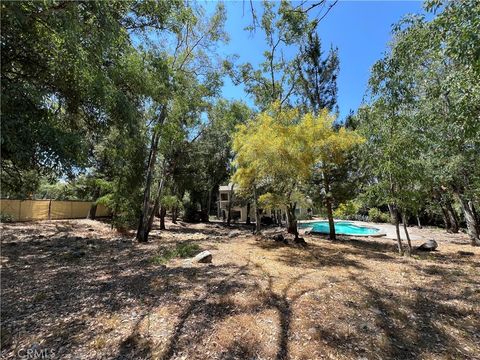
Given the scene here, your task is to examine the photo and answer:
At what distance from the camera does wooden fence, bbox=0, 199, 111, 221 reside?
14.2m

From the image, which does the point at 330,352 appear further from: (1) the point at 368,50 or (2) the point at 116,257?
(1) the point at 368,50

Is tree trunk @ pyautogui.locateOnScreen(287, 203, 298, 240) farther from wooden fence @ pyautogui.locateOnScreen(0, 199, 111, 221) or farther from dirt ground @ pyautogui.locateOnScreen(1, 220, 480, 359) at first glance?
wooden fence @ pyautogui.locateOnScreen(0, 199, 111, 221)

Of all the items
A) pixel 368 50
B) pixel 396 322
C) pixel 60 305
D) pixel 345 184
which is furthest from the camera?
pixel 345 184

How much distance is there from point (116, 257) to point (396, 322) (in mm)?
7067

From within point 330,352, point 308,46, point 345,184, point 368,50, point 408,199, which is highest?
point 308,46

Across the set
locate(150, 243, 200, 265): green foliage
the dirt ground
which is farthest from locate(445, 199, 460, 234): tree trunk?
locate(150, 243, 200, 265): green foliage

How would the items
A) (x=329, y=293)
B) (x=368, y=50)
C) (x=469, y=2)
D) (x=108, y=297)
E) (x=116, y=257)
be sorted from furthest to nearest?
(x=368, y=50) → (x=116, y=257) → (x=329, y=293) → (x=108, y=297) → (x=469, y=2)

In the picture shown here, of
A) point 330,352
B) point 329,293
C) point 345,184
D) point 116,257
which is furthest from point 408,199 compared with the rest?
point 116,257

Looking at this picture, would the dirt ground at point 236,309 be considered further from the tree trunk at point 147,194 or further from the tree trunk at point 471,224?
the tree trunk at point 471,224

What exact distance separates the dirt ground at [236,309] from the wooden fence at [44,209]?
879 centimetres

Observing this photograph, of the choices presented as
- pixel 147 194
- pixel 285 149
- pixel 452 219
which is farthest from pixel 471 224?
pixel 147 194

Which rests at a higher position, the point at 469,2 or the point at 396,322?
the point at 469,2

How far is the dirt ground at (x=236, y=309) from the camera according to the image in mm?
3162

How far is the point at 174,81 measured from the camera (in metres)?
10.1
